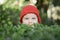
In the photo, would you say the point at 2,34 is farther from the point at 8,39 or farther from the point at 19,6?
A: the point at 19,6

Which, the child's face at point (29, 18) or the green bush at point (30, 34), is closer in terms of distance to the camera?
the green bush at point (30, 34)

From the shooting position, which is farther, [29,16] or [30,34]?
[29,16]

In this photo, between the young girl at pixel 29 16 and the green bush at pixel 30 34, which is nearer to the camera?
the green bush at pixel 30 34

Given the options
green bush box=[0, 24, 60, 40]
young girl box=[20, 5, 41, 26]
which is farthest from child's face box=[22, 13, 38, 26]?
green bush box=[0, 24, 60, 40]

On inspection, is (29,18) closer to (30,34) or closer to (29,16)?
(29,16)

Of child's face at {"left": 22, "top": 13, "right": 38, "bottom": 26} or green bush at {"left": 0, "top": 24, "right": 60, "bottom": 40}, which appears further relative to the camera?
child's face at {"left": 22, "top": 13, "right": 38, "bottom": 26}

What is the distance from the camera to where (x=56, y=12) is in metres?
8.60

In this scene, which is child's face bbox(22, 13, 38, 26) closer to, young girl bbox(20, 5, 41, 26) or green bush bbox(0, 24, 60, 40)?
young girl bbox(20, 5, 41, 26)

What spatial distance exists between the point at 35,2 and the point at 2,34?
637 cm

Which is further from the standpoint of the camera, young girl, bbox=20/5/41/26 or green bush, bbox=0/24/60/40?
young girl, bbox=20/5/41/26

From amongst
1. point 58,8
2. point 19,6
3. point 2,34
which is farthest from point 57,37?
point 19,6

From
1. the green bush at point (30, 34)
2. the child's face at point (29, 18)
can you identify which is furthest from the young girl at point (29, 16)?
the green bush at point (30, 34)

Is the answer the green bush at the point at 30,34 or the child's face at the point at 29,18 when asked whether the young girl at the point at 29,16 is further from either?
the green bush at the point at 30,34

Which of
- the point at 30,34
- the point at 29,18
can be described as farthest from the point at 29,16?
the point at 30,34
